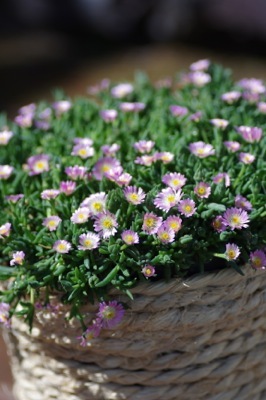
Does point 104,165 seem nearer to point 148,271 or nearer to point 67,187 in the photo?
point 67,187

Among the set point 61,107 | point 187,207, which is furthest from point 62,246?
point 61,107

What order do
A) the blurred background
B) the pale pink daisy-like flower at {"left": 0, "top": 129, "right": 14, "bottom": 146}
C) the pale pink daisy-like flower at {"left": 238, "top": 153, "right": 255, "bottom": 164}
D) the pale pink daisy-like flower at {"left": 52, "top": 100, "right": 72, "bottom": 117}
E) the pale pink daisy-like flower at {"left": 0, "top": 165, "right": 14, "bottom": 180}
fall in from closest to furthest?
1. the pale pink daisy-like flower at {"left": 238, "top": 153, "right": 255, "bottom": 164}
2. the pale pink daisy-like flower at {"left": 0, "top": 165, "right": 14, "bottom": 180}
3. the pale pink daisy-like flower at {"left": 0, "top": 129, "right": 14, "bottom": 146}
4. the pale pink daisy-like flower at {"left": 52, "top": 100, "right": 72, "bottom": 117}
5. the blurred background

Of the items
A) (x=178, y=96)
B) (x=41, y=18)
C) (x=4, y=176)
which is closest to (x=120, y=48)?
(x=41, y=18)

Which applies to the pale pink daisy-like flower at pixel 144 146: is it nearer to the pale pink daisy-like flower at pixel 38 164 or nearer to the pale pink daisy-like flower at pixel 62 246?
the pale pink daisy-like flower at pixel 38 164

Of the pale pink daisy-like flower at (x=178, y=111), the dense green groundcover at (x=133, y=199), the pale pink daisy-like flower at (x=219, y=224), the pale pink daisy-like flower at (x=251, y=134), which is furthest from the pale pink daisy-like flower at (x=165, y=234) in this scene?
the pale pink daisy-like flower at (x=178, y=111)

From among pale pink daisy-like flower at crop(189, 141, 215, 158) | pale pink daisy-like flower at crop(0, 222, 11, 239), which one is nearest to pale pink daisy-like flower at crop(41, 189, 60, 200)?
pale pink daisy-like flower at crop(0, 222, 11, 239)

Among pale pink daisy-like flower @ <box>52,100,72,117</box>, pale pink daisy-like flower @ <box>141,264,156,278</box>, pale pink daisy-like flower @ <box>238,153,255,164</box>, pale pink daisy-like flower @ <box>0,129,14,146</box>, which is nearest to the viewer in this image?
pale pink daisy-like flower @ <box>141,264,156,278</box>

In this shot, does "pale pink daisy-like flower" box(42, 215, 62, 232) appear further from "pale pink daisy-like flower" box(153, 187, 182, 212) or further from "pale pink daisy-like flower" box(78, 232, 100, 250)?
"pale pink daisy-like flower" box(153, 187, 182, 212)
